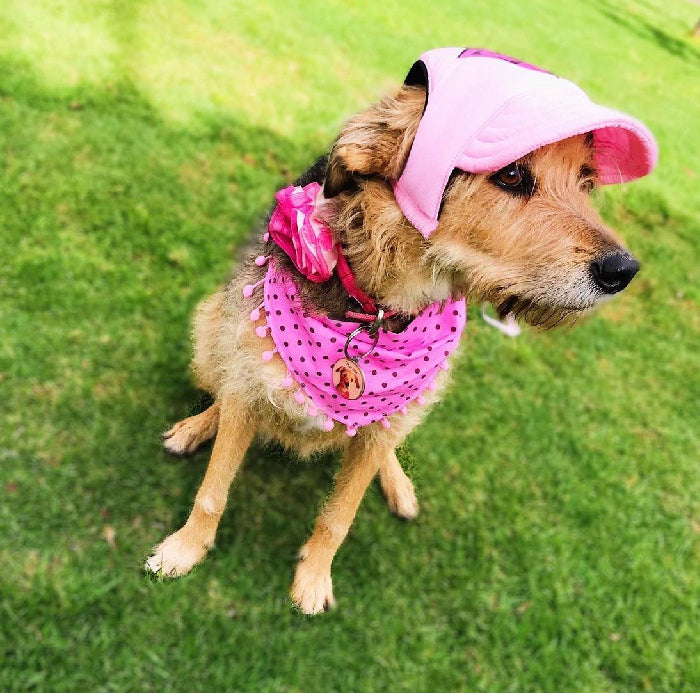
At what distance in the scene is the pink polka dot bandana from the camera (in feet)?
7.52

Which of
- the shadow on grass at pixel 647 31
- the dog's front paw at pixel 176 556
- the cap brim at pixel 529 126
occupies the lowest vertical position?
the dog's front paw at pixel 176 556

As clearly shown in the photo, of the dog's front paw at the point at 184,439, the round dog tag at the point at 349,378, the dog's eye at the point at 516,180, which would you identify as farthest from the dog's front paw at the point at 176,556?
the dog's eye at the point at 516,180

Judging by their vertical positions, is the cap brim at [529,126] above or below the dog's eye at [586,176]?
above

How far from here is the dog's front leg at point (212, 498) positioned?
2662mm

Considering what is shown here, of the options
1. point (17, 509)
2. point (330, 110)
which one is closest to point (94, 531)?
point (17, 509)

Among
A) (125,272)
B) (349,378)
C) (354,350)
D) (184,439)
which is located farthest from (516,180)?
(125,272)

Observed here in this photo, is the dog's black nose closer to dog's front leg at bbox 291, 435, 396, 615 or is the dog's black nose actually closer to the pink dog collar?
the pink dog collar

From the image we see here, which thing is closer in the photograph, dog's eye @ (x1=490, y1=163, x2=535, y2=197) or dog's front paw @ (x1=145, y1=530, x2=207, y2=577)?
dog's eye @ (x1=490, y1=163, x2=535, y2=197)

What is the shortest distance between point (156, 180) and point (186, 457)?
96.6 inches

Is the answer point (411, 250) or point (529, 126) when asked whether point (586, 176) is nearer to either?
point (529, 126)

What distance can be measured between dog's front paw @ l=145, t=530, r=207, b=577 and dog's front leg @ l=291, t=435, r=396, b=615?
0.50 metres

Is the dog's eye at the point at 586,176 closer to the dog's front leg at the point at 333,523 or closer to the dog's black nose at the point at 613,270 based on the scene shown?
the dog's black nose at the point at 613,270

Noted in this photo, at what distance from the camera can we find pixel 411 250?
2.01m

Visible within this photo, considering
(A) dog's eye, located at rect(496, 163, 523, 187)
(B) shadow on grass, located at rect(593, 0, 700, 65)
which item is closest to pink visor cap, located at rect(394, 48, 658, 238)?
(A) dog's eye, located at rect(496, 163, 523, 187)
